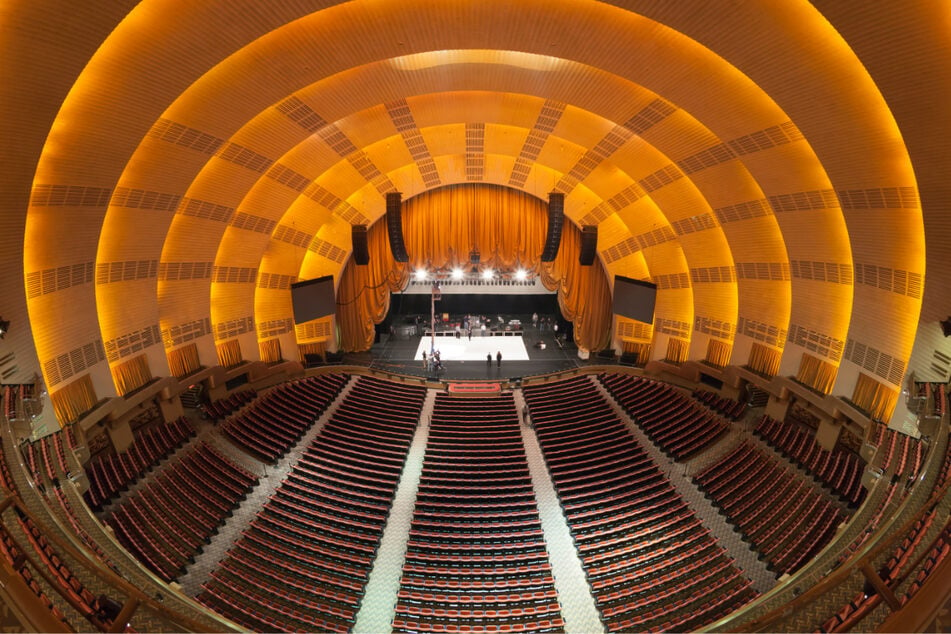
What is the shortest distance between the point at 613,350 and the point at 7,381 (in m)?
18.6

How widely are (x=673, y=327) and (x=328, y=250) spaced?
46.7ft

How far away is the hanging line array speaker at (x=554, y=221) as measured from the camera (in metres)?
14.2

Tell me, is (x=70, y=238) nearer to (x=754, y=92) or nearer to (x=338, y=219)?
(x=338, y=219)

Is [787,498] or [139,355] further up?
[139,355]

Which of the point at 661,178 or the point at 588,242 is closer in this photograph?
the point at 661,178

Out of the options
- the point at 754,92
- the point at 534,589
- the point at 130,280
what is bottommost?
the point at 534,589

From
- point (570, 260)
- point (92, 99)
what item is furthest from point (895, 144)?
point (92, 99)

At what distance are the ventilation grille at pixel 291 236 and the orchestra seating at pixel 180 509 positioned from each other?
7805 millimetres

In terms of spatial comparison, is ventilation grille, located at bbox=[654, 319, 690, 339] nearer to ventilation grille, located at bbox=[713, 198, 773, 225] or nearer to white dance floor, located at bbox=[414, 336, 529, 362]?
ventilation grille, located at bbox=[713, 198, 773, 225]

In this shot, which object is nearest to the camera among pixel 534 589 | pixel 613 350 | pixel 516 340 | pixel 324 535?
pixel 534 589

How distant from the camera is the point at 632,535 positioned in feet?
31.1

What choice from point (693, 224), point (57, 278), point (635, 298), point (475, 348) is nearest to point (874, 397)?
point (693, 224)

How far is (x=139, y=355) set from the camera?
461 inches

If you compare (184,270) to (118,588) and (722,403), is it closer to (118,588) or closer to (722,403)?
(118,588)
